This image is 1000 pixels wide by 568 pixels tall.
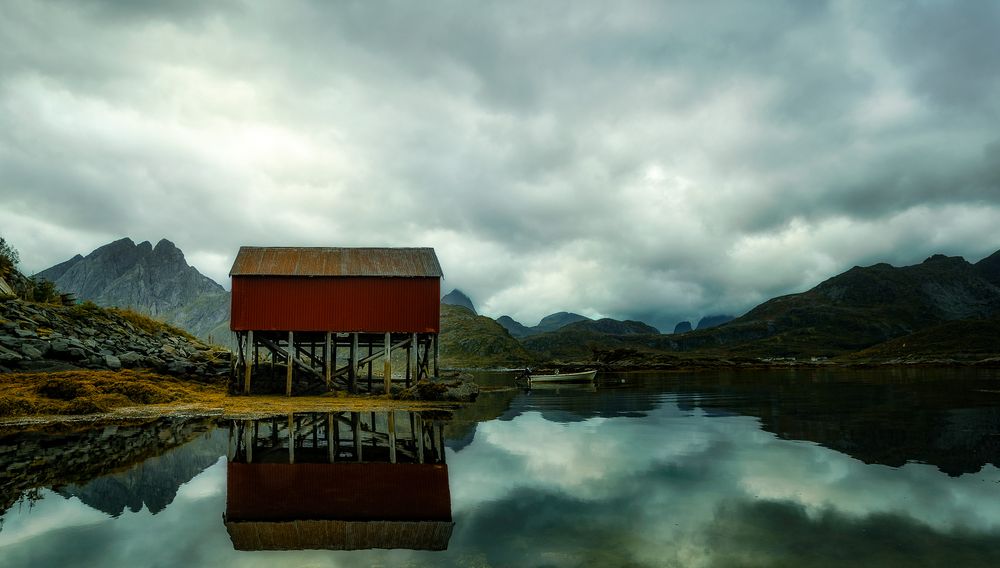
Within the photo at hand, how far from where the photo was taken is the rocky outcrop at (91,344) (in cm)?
3222

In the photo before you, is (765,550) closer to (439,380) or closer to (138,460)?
(138,460)

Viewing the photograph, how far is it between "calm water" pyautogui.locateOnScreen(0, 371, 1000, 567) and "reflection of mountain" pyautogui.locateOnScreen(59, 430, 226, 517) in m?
0.08

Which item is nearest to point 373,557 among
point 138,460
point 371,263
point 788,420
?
point 138,460

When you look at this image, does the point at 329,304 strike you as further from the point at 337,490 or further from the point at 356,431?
the point at 337,490

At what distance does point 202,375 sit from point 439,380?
19.1m

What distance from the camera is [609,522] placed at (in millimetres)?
10617

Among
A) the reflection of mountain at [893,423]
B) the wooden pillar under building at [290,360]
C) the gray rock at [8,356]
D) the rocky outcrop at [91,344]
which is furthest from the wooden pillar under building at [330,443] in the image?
the rocky outcrop at [91,344]

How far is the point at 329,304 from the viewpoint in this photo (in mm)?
38656

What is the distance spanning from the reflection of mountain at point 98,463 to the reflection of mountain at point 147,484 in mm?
19

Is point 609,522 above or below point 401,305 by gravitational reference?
below

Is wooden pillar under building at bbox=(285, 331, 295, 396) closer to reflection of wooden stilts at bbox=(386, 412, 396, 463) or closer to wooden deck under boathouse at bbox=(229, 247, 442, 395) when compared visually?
wooden deck under boathouse at bbox=(229, 247, 442, 395)

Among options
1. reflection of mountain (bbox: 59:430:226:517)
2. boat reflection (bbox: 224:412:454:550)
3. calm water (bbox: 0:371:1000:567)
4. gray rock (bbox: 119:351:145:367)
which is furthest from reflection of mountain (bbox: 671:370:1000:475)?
gray rock (bbox: 119:351:145:367)

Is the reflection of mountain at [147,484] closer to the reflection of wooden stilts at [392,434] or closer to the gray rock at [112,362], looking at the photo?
the reflection of wooden stilts at [392,434]

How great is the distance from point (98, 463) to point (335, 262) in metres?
24.8
